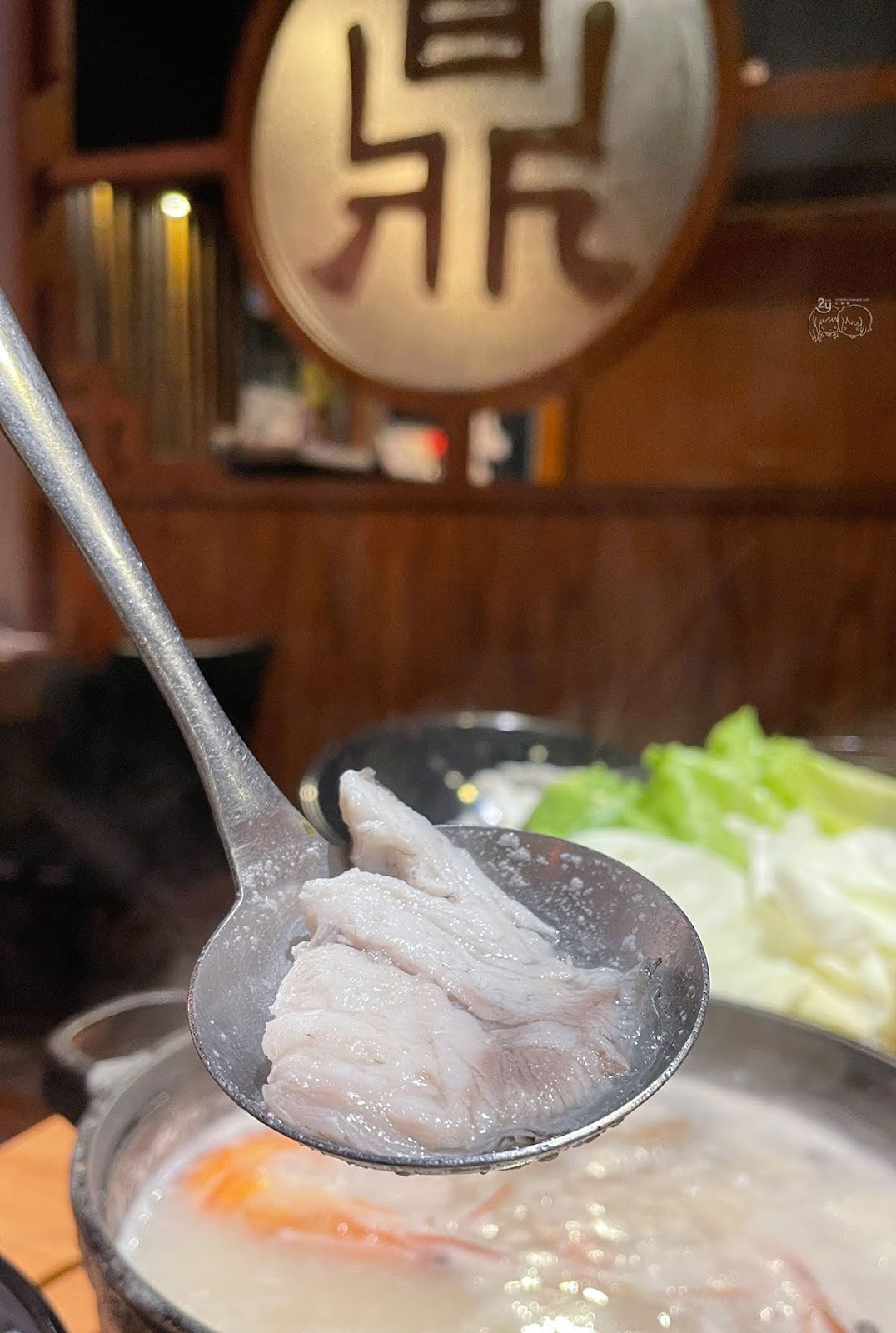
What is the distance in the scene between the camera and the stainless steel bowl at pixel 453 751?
1.50 metres

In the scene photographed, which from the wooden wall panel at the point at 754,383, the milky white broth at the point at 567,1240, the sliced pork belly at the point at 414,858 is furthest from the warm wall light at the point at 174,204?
the milky white broth at the point at 567,1240

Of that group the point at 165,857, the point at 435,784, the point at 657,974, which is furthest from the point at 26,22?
the point at 657,974

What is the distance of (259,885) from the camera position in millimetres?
774

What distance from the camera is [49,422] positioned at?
71cm

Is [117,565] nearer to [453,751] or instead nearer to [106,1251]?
[106,1251]

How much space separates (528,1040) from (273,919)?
0.71 ft

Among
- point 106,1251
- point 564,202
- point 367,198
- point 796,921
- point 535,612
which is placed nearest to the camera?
point 106,1251

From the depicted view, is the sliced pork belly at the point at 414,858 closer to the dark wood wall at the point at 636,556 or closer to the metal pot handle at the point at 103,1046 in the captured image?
the metal pot handle at the point at 103,1046

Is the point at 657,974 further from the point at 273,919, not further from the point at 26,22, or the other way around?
the point at 26,22

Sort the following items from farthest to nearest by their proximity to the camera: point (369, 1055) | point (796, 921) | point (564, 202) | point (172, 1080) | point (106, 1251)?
point (564, 202)
point (796, 921)
point (172, 1080)
point (369, 1055)
point (106, 1251)

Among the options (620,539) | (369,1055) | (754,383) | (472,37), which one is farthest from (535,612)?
(369,1055)

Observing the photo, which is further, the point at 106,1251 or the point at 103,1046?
the point at 103,1046

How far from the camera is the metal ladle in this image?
0.66m

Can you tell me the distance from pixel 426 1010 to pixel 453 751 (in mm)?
1059
